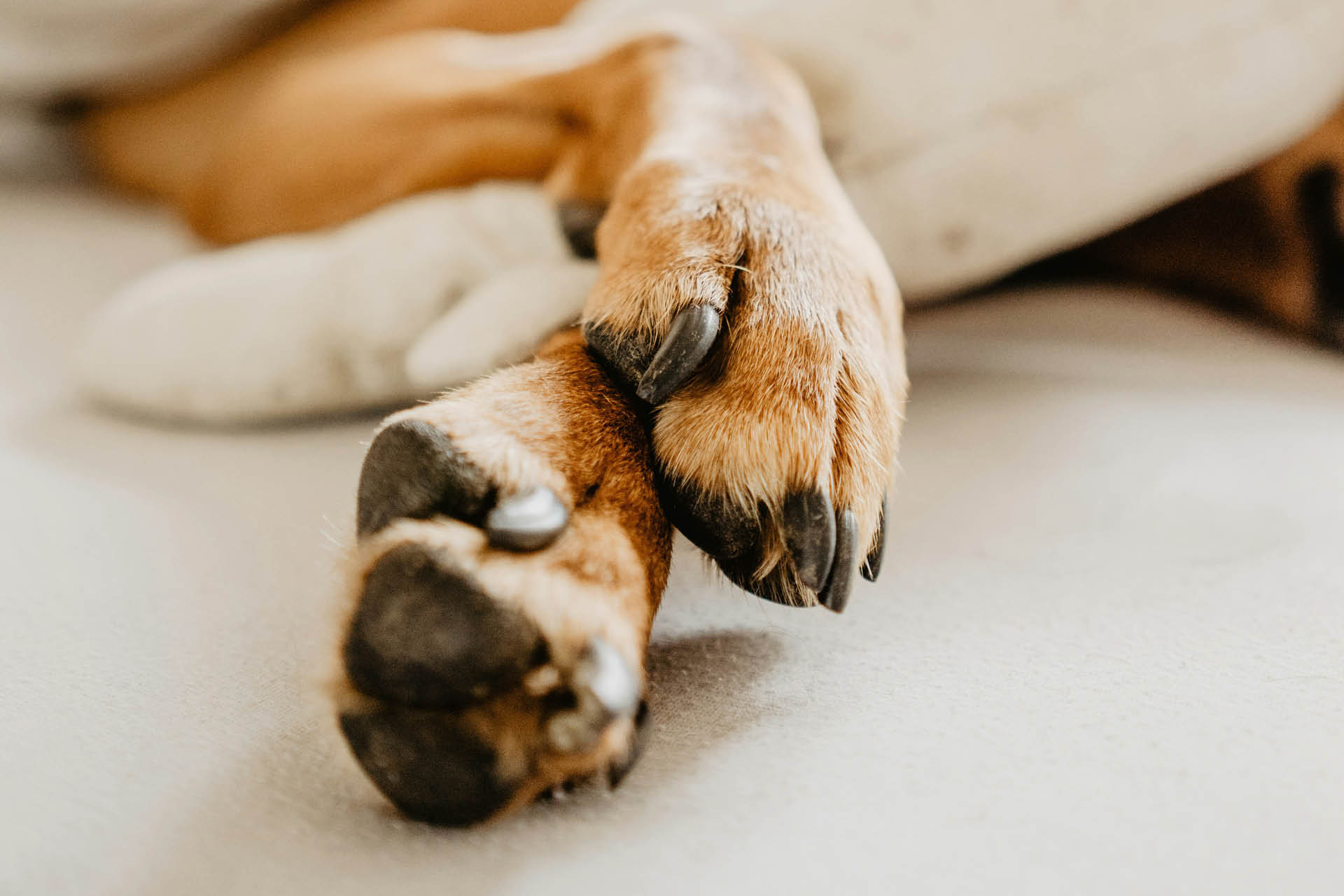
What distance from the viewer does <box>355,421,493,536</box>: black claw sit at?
15.1 inches

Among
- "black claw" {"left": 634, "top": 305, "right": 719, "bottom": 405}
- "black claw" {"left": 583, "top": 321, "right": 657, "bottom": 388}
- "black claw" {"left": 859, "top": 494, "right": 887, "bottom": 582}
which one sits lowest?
"black claw" {"left": 859, "top": 494, "right": 887, "bottom": 582}

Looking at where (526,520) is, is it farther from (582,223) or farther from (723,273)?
(582,223)

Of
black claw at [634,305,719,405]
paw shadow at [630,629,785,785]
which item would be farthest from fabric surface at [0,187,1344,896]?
black claw at [634,305,719,405]

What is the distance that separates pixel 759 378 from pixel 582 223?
0.31 m

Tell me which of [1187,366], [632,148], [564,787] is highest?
[632,148]

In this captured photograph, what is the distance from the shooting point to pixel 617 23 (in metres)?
0.97

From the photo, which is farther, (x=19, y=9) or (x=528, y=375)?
(x=19, y=9)

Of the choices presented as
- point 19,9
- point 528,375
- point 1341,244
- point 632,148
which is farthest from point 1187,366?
point 19,9

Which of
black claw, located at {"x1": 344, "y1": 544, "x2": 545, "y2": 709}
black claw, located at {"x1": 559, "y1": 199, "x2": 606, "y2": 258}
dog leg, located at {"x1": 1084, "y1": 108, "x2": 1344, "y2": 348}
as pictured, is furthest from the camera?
dog leg, located at {"x1": 1084, "y1": 108, "x2": 1344, "y2": 348}

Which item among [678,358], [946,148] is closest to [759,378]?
[678,358]

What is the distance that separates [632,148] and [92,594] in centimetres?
43

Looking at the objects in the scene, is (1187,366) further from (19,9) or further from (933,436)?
(19,9)

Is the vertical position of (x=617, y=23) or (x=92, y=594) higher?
(x=617, y=23)

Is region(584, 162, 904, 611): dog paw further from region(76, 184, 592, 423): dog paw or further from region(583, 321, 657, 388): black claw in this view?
region(76, 184, 592, 423): dog paw
